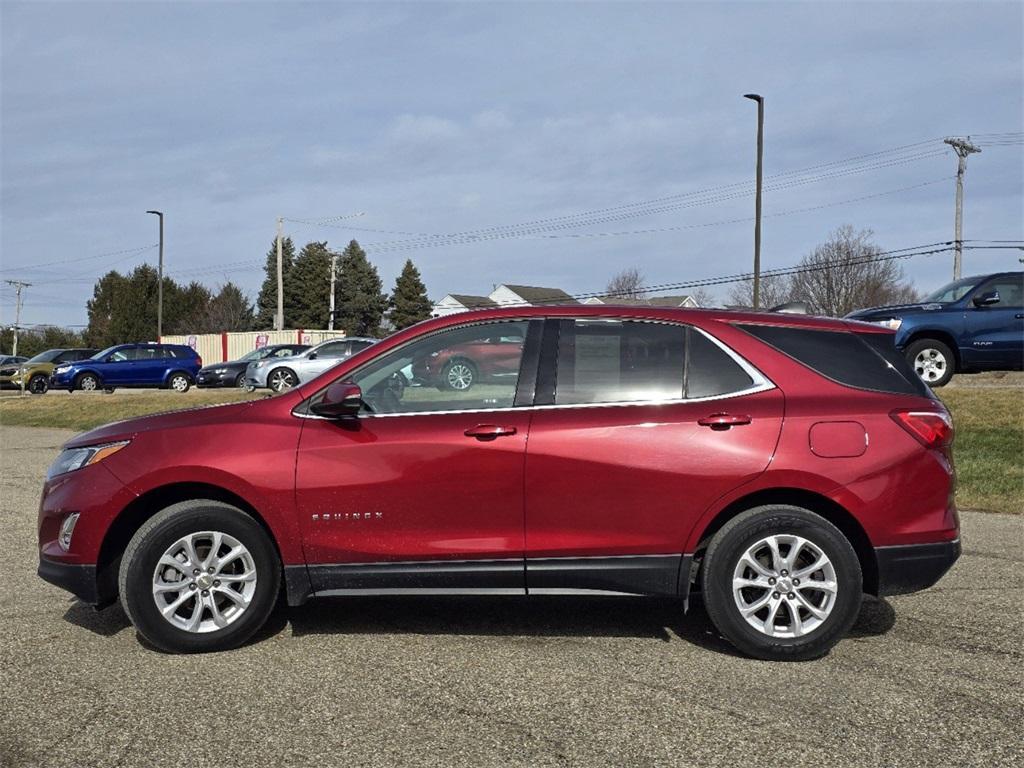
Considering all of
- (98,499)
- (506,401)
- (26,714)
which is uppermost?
(506,401)

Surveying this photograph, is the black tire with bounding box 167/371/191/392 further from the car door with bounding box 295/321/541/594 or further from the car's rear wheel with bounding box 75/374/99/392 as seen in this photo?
the car door with bounding box 295/321/541/594

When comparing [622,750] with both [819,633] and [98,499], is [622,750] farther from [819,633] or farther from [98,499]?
[98,499]

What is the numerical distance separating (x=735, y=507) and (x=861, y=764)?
5.00 feet

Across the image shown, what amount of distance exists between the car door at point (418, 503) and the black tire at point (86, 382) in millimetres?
28873

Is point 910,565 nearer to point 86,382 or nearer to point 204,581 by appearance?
point 204,581

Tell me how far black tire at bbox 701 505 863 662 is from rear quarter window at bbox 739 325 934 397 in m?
0.74

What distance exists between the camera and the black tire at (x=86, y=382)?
102 ft

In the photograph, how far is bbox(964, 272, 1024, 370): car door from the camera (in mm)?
14969

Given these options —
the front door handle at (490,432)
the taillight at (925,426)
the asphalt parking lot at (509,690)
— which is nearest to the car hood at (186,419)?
the front door handle at (490,432)

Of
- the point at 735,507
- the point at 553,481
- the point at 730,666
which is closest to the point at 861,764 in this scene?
the point at 730,666

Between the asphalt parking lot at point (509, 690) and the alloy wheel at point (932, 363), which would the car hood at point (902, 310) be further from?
the asphalt parking lot at point (509, 690)

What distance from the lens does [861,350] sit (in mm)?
5102

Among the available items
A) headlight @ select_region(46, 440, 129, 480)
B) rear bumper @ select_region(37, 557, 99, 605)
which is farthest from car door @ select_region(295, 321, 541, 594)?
rear bumper @ select_region(37, 557, 99, 605)

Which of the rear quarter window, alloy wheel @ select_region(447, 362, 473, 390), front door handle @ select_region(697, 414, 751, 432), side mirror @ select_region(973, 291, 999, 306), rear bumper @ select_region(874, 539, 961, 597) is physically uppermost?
side mirror @ select_region(973, 291, 999, 306)
